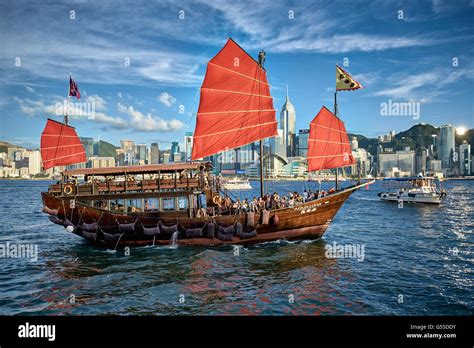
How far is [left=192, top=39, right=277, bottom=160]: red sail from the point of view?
2500 cm

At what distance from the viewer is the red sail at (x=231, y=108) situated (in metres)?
25.0

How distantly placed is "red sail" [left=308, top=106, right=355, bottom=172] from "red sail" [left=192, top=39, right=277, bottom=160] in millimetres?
3632

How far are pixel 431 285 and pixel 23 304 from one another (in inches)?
655

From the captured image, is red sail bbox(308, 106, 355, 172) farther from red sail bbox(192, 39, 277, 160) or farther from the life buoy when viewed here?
the life buoy

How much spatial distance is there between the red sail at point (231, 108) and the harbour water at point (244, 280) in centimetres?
828

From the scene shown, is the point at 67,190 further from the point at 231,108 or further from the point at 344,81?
the point at 344,81

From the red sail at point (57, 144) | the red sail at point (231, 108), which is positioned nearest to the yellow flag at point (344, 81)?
the red sail at point (231, 108)

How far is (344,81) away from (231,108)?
29.1ft

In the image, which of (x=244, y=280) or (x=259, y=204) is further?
(x=259, y=204)

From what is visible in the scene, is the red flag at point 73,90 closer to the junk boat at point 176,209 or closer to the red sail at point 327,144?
the junk boat at point 176,209

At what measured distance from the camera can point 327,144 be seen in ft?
88.8

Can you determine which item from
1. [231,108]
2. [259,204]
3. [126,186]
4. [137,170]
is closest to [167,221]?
[126,186]

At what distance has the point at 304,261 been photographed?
18422mm
